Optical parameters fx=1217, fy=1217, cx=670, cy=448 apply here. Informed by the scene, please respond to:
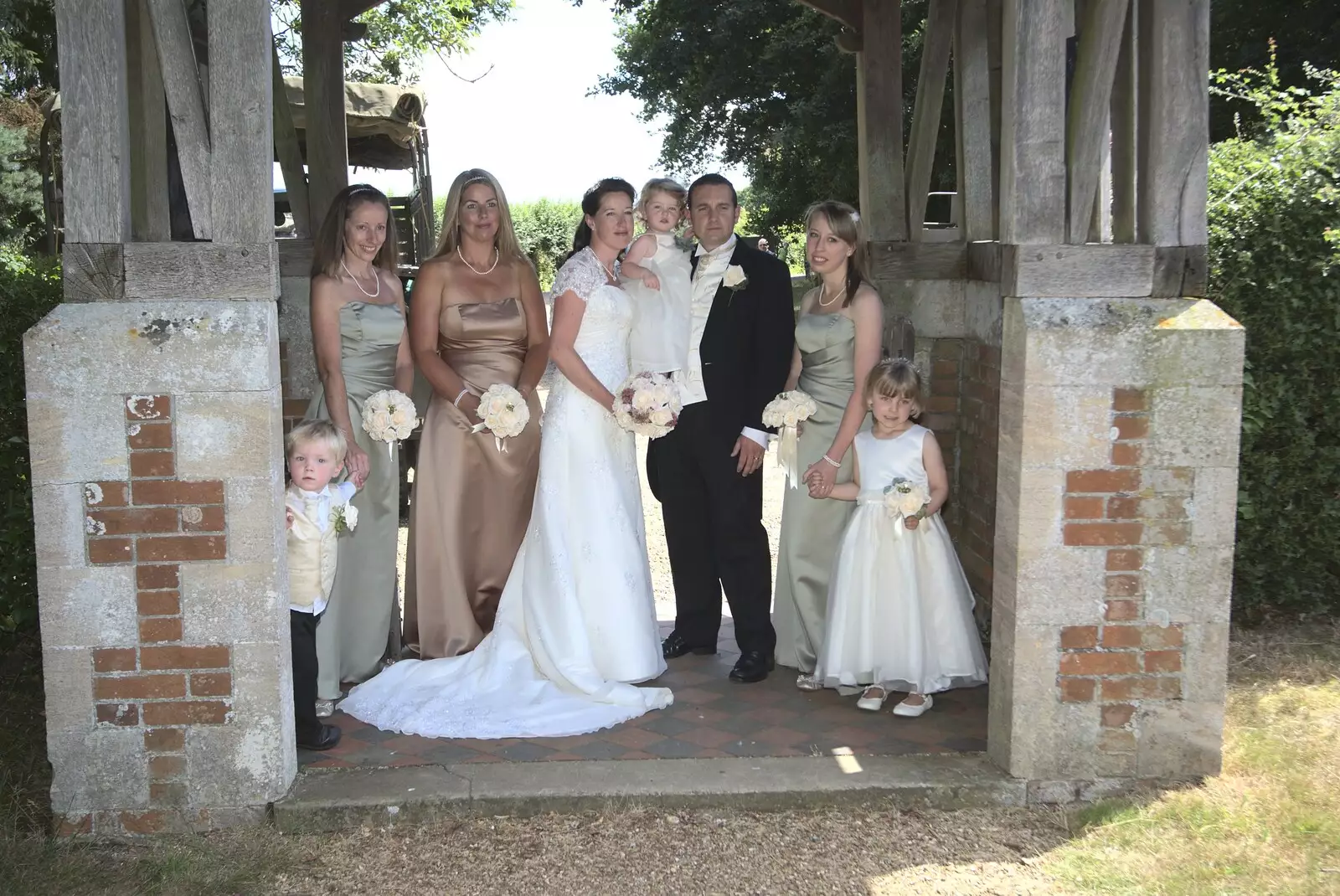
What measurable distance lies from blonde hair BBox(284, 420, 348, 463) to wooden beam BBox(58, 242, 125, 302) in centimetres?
77

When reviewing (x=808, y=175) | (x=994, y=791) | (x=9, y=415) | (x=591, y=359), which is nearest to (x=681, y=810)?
(x=994, y=791)

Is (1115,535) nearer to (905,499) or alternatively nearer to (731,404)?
(905,499)

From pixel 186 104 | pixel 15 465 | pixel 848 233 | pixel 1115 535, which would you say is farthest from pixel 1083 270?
pixel 15 465

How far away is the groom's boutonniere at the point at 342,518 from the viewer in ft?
14.0

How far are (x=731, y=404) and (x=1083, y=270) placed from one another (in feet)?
5.39

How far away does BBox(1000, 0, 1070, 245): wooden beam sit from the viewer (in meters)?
3.80

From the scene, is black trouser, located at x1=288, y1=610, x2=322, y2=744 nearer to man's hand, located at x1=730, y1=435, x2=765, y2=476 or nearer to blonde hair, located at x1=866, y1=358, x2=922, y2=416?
man's hand, located at x1=730, y1=435, x2=765, y2=476

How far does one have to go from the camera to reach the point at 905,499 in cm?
465

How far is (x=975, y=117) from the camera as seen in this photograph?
5.94 metres

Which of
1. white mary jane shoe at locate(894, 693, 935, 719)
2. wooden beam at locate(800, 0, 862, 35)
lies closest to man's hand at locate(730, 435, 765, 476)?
white mary jane shoe at locate(894, 693, 935, 719)

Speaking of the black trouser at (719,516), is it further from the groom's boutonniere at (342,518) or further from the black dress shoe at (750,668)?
the groom's boutonniere at (342,518)

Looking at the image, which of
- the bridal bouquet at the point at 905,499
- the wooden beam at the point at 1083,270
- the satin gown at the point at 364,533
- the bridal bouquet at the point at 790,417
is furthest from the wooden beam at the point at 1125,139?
the satin gown at the point at 364,533

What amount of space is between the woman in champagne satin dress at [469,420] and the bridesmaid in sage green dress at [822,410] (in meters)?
1.17

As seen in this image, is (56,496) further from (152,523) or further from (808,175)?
(808,175)
